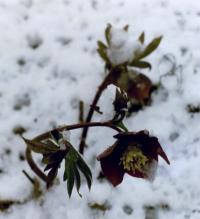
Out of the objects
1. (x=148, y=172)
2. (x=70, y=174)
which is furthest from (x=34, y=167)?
(x=148, y=172)

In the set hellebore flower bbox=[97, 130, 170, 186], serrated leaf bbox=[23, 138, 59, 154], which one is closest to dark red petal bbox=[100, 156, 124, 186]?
hellebore flower bbox=[97, 130, 170, 186]

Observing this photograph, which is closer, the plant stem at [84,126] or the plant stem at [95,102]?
the plant stem at [84,126]

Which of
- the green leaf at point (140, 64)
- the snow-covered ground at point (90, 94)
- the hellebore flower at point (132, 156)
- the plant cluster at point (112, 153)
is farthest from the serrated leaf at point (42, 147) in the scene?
the green leaf at point (140, 64)

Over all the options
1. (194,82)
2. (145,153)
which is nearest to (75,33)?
(194,82)

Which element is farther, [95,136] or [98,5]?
[98,5]

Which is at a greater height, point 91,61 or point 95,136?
point 91,61

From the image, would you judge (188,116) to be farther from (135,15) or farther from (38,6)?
(38,6)

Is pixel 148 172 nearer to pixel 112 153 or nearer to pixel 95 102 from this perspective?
pixel 112 153

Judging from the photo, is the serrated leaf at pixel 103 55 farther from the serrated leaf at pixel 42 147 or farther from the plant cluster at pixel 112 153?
the serrated leaf at pixel 42 147
